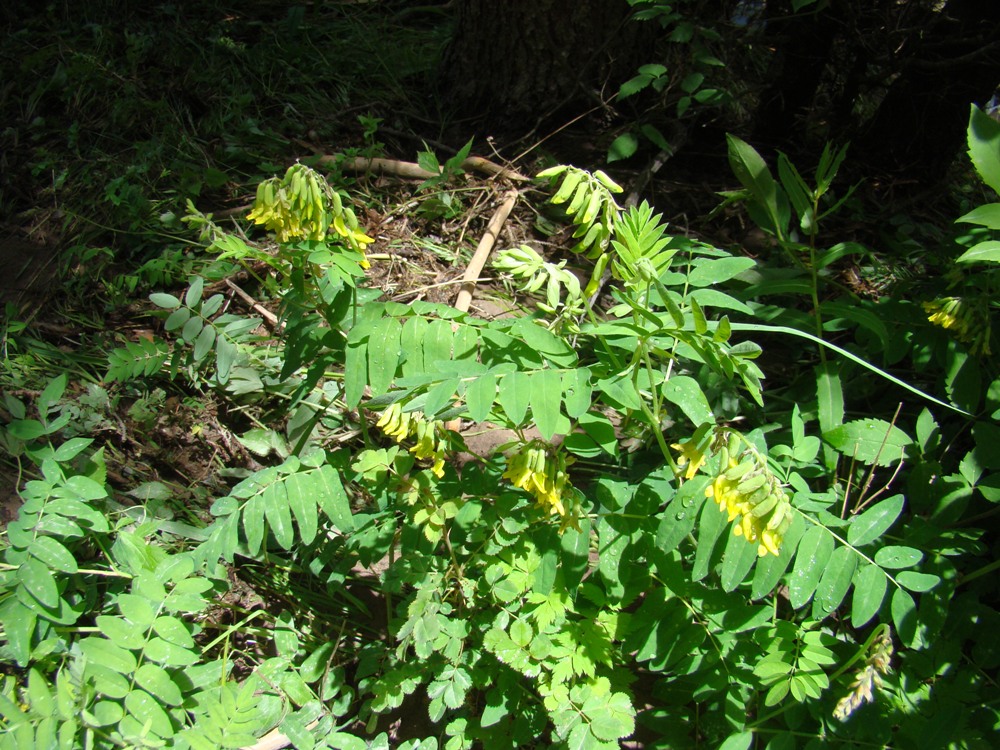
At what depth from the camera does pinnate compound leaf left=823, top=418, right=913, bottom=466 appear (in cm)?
191

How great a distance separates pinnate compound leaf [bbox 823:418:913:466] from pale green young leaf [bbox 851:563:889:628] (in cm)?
41

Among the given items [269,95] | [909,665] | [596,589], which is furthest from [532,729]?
[269,95]

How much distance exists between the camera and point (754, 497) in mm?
1283

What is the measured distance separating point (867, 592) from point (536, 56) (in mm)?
2674

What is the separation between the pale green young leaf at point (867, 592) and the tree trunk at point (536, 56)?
2414 mm

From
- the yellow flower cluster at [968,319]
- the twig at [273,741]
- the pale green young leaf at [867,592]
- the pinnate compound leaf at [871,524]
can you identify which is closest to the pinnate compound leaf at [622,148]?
the yellow flower cluster at [968,319]

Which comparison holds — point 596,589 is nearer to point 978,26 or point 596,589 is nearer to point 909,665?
point 909,665

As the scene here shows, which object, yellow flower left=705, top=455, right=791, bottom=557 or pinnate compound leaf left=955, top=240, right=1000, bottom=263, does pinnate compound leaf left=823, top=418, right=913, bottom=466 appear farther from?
yellow flower left=705, top=455, right=791, bottom=557

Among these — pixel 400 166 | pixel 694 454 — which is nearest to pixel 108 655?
pixel 694 454

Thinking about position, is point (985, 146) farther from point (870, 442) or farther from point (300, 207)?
point (300, 207)

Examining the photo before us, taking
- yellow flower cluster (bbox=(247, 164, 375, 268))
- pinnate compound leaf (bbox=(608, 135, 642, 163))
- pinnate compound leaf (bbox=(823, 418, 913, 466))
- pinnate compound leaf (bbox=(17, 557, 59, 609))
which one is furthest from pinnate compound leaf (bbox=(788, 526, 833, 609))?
pinnate compound leaf (bbox=(608, 135, 642, 163))

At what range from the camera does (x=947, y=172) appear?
9.90ft

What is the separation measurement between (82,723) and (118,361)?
107 cm

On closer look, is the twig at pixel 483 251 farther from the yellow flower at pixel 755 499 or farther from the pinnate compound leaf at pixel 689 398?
the yellow flower at pixel 755 499
